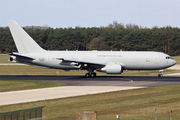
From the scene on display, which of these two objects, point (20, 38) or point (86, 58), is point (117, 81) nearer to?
point (86, 58)

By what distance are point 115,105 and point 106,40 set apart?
4812 inches

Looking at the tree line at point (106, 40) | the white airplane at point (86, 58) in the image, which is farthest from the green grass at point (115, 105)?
the tree line at point (106, 40)

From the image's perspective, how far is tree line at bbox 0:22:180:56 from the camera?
433ft

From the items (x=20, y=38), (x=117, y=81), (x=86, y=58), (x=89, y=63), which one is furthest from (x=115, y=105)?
(x=20, y=38)

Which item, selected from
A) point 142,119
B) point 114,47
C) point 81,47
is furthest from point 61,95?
point 81,47

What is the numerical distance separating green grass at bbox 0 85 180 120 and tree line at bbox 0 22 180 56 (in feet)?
347

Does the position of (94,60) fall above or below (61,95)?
above

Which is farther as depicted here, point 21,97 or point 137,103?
point 21,97

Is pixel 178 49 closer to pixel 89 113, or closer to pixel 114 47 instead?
pixel 114 47

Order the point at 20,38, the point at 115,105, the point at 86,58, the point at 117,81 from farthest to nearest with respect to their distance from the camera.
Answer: the point at 20,38, the point at 86,58, the point at 117,81, the point at 115,105

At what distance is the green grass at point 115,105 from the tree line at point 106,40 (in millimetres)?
105827

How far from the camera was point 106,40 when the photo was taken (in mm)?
142500

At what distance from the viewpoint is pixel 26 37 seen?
45.1 metres

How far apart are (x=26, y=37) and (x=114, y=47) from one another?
95.1m
